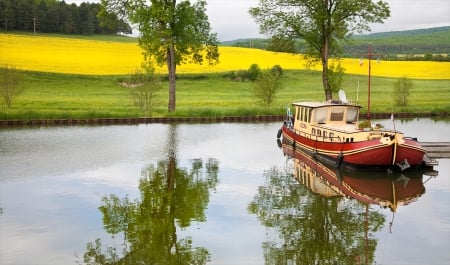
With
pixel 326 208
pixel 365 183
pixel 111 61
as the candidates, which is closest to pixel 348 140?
pixel 365 183

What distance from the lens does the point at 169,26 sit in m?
45.7

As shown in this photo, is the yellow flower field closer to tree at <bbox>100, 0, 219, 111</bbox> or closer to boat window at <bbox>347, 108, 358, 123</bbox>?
tree at <bbox>100, 0, 219, 111</bbox>

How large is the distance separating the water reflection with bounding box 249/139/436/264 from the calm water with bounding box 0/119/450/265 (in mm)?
48

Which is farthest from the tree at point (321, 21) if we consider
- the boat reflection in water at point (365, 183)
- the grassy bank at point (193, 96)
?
the boat reflection in water at point (365, 183)

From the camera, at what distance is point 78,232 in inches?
611

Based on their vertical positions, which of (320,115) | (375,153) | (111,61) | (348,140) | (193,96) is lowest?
(375,153)

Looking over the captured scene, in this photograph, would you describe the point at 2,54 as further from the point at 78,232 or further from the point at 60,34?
the point at 78,232

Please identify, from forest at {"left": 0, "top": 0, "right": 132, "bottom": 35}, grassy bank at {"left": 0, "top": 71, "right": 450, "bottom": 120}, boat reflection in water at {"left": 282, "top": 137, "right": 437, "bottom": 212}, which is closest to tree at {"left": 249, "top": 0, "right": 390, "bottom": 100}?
grassy bank at {"left": 0, "top": 71, "right": 450, "bottom": 120}

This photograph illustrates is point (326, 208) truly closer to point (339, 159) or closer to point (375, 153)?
point (375, 153)

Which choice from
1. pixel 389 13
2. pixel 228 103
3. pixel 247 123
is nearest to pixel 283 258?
pixel 247 123

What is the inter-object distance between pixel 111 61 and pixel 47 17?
153 feet

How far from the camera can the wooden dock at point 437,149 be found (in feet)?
93.0

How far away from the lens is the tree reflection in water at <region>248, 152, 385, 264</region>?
1355 centimetres

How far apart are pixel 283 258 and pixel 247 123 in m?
30.0
